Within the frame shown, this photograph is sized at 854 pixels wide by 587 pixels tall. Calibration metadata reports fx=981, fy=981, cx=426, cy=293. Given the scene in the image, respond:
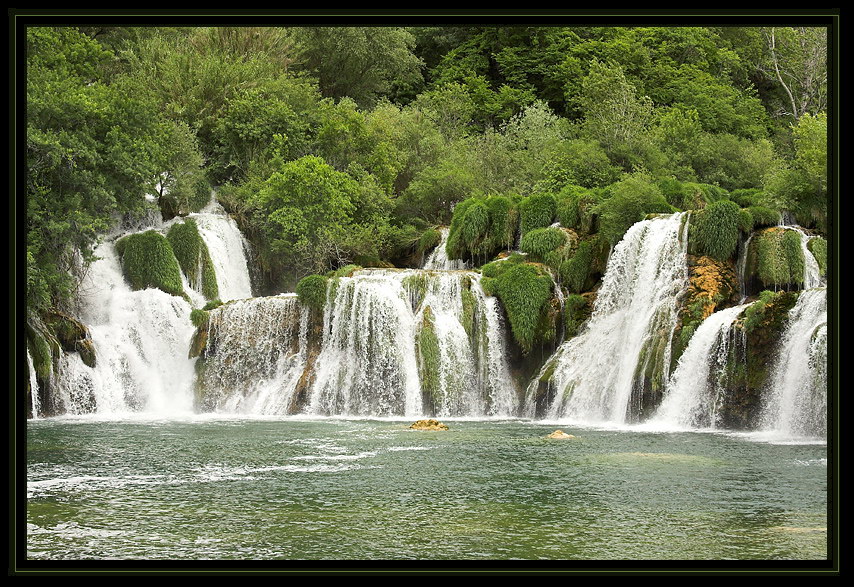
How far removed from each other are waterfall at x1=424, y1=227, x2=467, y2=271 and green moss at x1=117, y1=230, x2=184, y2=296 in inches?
326

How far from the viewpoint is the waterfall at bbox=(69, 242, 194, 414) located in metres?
25.3

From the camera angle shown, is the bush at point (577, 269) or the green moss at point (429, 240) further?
the green moss at point (429, 240)

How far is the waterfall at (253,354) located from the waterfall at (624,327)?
711 centimetres

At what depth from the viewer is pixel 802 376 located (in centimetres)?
1903

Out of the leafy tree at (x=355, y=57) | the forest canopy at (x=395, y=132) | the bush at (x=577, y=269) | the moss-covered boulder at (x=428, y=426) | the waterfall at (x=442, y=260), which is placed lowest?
the moss-covered boulder at (x=428, y=426)

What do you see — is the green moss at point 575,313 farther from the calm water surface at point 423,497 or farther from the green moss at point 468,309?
the calm water surface at point 423,497

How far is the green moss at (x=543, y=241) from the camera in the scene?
28031mm

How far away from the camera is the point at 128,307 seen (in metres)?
27.9

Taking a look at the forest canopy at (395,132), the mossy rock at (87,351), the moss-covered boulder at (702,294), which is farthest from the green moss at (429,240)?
the mossy rock at (87,351)

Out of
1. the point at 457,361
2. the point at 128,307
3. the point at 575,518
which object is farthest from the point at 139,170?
the point at 575,518

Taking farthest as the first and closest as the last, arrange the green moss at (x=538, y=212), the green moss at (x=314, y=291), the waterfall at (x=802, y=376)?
Result: the green moss at (x=538, y=212)
the green moss at (x=314, y=291)
the waterfall at (x=802, y=376)
